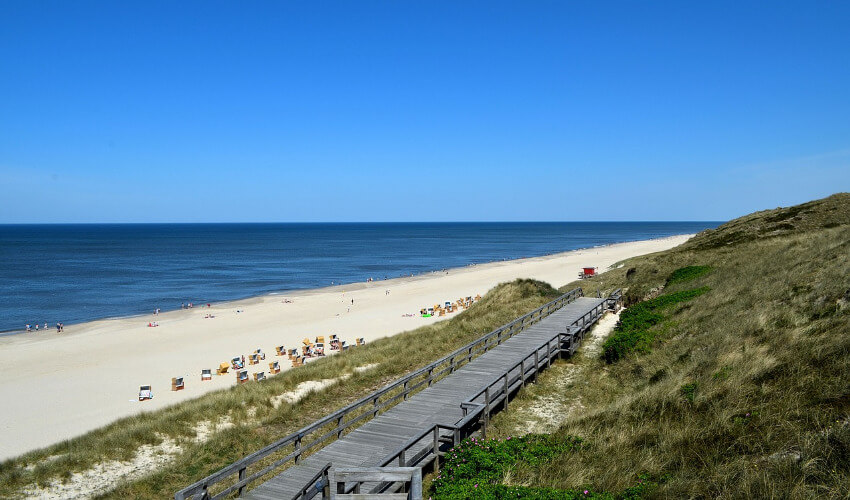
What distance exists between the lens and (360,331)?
33.1 metres

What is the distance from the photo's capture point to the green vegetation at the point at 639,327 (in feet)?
51.5

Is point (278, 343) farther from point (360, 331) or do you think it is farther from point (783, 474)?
point (783, 474)

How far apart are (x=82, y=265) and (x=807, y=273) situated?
97579 mm

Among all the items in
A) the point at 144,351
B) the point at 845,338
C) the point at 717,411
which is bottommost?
the point at 144,351

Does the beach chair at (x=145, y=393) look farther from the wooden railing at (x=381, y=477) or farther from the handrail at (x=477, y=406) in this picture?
the wooden railing at (x=381, y=477)

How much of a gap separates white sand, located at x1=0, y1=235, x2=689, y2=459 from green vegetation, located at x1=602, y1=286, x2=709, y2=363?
15802mm

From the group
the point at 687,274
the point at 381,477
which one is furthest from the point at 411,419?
the point at 687,274

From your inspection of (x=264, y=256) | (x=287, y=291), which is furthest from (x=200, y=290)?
(x=264, y=256)

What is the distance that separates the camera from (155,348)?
1194 inches

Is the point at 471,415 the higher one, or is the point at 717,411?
the point at 717,411

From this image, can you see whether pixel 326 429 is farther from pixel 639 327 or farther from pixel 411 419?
pixel 639 327

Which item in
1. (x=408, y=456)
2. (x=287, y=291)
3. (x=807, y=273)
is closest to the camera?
(x=408, y=456)

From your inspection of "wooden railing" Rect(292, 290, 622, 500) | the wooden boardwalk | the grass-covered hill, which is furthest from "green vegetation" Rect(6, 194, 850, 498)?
the wooden boardwalk

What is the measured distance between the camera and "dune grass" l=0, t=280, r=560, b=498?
444 inches
